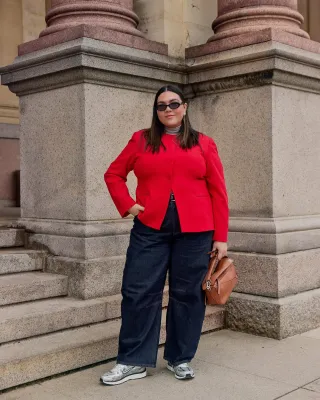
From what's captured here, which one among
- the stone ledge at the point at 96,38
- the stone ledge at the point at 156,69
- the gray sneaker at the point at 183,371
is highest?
the stone ledge at the point at 96,38

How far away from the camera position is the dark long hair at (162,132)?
4305 mm

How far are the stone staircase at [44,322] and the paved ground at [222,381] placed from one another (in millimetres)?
114

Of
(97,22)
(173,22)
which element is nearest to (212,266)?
(97,22)

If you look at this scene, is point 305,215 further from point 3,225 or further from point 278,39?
point 3,225

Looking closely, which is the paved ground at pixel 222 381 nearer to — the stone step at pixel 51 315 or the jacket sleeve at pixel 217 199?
the stone step at pixel 51 315

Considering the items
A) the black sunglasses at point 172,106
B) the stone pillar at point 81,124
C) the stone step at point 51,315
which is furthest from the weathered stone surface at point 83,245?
the black sunglasses at point 172,106

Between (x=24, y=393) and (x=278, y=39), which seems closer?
(x=24, y=393)

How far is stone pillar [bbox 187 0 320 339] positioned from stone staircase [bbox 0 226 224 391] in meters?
0.58

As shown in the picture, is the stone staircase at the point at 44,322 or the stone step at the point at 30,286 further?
the stone step at the point at 30,286

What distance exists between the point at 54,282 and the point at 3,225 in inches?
50.9

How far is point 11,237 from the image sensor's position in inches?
231

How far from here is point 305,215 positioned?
6.12m

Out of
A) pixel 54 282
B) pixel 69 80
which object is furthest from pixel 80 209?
pixel 69 80

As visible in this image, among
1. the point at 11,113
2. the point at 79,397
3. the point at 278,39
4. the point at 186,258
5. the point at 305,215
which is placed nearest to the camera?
the point at 79,397
